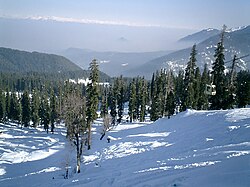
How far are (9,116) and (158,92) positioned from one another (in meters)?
55.4

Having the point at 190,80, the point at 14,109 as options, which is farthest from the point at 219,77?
the point at 14,109

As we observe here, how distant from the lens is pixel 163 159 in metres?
24.0

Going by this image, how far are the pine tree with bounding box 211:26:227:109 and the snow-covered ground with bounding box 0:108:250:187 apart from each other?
8883 mm

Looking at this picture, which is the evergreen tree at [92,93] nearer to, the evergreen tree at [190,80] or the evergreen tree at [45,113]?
the evergreen tree at [190,80]

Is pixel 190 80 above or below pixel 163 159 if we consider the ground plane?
above

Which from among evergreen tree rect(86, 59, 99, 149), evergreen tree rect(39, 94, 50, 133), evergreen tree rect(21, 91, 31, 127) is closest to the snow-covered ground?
evergreen tree rect(86, 59, 99, 149)

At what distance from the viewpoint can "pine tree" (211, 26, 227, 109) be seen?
46.3 m

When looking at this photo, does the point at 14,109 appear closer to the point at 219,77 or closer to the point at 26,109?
the point at 26,109

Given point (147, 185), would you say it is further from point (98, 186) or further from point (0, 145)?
point (0, 145)

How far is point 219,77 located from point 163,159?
95.5 feet

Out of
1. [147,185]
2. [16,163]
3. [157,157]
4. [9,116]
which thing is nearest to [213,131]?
[157,157]

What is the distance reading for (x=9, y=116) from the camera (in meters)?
93.0

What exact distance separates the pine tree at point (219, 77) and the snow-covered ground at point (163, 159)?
8.88 metres

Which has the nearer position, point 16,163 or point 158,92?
point 16,163
